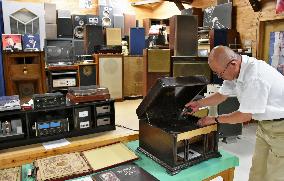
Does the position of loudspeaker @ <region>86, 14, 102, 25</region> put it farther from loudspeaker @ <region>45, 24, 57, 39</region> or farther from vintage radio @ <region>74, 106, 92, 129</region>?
vintage radio @ <region>74, 106, 92, 129</region>

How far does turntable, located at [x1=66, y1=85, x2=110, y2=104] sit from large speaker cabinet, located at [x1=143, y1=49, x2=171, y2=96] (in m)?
1.92

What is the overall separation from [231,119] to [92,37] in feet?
16.7

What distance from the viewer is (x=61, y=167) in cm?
165

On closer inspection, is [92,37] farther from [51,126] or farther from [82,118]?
[51,126]

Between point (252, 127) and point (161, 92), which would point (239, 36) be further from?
point (161, 92)

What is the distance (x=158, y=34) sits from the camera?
5.40 meters

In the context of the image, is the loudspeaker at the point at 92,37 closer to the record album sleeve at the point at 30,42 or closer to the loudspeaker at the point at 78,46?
the loudspeaker at the point at 78,46

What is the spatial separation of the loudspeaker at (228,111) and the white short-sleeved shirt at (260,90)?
224cm

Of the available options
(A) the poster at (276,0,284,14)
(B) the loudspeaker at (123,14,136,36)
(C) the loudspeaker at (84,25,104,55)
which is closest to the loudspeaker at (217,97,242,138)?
(A) the poster at (276,0,284,14)

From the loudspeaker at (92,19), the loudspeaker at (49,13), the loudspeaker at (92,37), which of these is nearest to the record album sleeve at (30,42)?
the loudspeaker at (92,37)

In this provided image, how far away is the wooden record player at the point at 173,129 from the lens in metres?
1.55

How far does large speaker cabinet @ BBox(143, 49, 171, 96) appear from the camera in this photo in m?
4.26

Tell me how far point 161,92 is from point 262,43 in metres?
4.37

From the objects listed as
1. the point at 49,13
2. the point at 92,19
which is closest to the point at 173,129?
the point at 49,13
